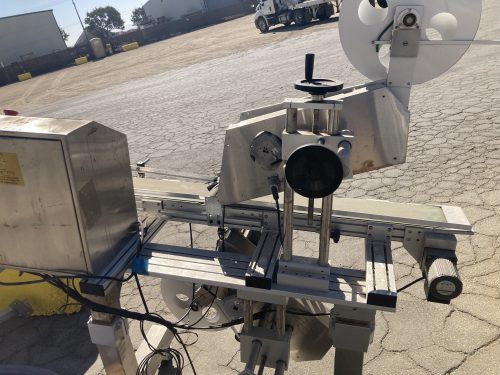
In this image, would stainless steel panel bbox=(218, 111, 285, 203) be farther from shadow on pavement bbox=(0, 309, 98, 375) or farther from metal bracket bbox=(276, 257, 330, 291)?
shadow on pavement bbox=(0, 309, 98, 375)

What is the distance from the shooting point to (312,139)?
1351mm

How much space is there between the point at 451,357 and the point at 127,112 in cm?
825

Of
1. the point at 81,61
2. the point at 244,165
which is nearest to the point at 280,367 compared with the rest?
the point at 244,165

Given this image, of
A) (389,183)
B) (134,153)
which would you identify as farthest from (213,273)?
(134,153)

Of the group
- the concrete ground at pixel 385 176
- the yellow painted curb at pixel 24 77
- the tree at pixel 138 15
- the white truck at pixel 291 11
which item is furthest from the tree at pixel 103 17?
the concrete ground at pixel 385 176

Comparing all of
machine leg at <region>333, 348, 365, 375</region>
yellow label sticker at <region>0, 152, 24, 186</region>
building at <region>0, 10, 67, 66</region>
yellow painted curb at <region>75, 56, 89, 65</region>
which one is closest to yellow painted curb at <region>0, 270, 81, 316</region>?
yellow label sticker at <region>0, 152, 24, 186</region>

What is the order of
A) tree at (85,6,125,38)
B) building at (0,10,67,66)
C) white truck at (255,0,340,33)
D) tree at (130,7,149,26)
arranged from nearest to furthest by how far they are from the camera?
white truck at (255,0,340,33), building at (0,10,67,66), tree at (130,7,149,26), tree at (85,6,125,38)

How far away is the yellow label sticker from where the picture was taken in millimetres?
1521

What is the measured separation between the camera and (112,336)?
69.6 inches

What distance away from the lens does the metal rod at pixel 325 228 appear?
1.47 meters

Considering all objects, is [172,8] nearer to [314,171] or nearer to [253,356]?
[253,356]

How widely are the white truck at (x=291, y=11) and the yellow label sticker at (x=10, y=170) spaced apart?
60.1 feet

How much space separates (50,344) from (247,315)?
6.99 feet

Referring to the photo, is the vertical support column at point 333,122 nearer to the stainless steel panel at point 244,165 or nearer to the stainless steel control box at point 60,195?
the stainless steel panel at point 244,165
